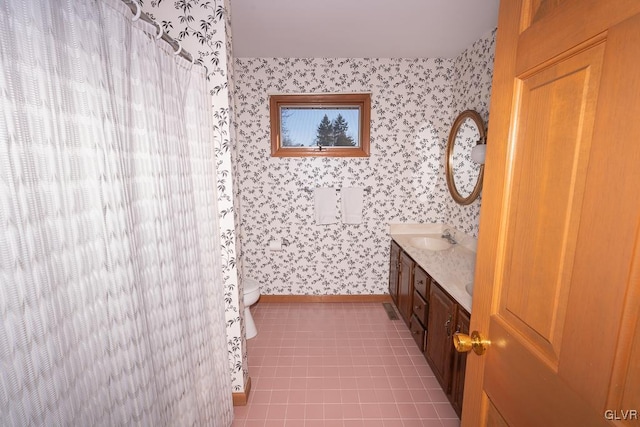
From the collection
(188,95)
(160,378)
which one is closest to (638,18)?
(188,95)

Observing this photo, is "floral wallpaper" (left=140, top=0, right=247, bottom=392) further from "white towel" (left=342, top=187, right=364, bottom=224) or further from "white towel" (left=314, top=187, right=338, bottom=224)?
"white towel" (left=342, top=187, right=364, bottom=224)

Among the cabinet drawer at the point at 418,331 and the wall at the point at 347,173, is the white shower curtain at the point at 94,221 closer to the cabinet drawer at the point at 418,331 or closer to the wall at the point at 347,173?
the cabinet drawer at the point at 418,331

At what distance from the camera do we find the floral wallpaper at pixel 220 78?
1.56 metres

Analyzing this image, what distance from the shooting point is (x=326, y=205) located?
10.2 feet

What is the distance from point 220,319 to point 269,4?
6.55 ft

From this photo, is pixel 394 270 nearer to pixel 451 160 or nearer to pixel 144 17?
pixel 451 160

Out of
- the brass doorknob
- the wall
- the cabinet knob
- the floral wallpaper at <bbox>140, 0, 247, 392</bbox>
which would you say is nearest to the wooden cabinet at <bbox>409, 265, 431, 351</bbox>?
the cabinet knob

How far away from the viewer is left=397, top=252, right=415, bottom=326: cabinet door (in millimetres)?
2521

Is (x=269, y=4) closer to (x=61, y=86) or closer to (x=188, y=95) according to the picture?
(x=188, y=95)

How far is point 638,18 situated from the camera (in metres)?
0.46

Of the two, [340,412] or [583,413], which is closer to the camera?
[583,413]

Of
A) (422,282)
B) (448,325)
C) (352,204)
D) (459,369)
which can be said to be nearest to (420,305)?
(422,282)

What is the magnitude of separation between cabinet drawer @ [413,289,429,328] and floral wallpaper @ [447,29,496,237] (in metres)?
0.78

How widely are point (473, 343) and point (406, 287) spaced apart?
5.89ft
